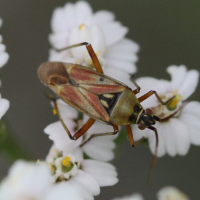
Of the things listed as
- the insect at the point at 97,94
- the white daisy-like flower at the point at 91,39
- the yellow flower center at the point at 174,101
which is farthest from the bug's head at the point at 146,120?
the white daisy-like flower at the point at 91,39

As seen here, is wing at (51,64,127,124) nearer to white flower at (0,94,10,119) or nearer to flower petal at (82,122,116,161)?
flower petal at (82,122,116,161)

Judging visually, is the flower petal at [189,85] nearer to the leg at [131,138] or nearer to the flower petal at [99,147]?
the leg at [131,138]

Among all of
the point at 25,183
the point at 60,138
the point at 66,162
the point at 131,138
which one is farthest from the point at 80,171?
the point at 25,183

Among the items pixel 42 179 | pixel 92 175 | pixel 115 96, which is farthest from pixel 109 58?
pixel 42 179

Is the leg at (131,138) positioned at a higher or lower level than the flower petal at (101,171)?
higher

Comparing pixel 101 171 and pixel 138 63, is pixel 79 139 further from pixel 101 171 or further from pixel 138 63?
pixel 138 63

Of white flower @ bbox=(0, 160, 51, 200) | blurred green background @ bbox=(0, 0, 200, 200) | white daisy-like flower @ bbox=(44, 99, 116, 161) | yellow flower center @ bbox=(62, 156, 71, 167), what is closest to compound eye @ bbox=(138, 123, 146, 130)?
white daisy-like flower @ bbox=(44, 99, 116, 161)

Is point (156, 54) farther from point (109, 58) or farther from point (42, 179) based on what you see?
point (42, 179)
